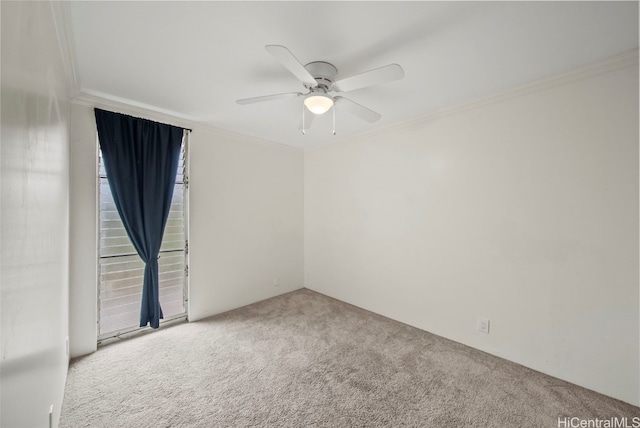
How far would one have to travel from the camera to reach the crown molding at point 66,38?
1.28m

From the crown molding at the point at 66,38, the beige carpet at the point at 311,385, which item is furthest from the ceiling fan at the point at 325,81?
the beige carpet at the point at 311,385

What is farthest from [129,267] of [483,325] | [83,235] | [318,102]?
[483,325]

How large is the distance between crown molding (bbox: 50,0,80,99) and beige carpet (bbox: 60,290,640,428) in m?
2.30

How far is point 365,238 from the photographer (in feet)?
10.8

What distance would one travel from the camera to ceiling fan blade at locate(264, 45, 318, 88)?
125 centimetres

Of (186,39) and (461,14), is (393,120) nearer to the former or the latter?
(461,14)

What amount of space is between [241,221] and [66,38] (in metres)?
2.27

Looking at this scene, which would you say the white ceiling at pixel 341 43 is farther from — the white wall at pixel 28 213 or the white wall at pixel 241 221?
the white wall at pixel 241 221

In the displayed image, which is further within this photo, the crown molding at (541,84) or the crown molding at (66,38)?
the crown molding at (541,84)

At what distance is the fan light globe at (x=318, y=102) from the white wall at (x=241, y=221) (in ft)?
5.89

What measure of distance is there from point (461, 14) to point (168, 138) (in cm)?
278

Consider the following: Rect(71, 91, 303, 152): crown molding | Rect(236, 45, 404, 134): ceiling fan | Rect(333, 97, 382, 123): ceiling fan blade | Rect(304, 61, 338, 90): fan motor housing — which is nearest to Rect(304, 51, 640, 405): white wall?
Rect(333, 97, 382, 123): ceiling fan blade

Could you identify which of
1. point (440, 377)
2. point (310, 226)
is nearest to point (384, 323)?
point (440, 377)

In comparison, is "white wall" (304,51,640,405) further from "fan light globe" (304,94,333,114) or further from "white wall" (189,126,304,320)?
"fan light globe" (304,94,333,114)
